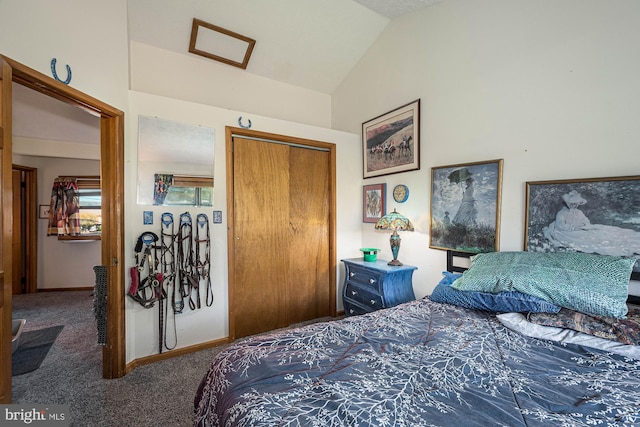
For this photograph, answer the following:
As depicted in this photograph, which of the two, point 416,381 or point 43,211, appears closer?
point 416,381

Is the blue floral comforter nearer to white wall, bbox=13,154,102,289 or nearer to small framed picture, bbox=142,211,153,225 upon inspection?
small framed picture, bbox=142,211,153,225

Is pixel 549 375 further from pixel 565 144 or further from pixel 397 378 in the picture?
pixel 565 144

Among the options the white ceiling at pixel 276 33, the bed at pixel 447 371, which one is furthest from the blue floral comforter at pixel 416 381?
the white ceiling at pixel 276 33

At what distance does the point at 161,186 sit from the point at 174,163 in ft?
0.79

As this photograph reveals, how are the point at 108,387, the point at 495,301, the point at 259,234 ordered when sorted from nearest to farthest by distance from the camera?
the point at 495,301, the point at 108,387, the point at 259,234

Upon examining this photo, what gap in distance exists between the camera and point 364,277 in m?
2.82

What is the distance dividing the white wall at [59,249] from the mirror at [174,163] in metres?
3.32

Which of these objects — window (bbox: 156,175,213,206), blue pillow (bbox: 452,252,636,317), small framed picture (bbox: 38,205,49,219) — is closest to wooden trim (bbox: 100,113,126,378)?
window (bbox: 156,175,213,206)

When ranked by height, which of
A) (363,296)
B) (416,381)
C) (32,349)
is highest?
(416,381)

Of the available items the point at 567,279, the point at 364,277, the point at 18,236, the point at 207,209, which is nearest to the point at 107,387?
the point at 207,209

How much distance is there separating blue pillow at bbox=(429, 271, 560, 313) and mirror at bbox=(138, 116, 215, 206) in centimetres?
219

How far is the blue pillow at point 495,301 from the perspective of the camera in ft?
4.87

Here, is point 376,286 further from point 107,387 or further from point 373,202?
point 107,387

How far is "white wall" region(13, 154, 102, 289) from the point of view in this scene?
4461 mm
